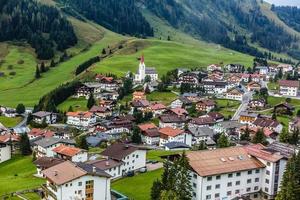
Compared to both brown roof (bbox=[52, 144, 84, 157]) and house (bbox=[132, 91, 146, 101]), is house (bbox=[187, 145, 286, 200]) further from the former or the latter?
house (bbox=[132, 91, 146, 101])

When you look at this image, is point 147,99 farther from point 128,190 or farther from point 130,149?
point 128,190

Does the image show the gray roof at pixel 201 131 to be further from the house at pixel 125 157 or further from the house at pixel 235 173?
the house at pixel 235 173

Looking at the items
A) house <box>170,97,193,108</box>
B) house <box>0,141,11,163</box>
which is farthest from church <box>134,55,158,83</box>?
house <box>0,141,11,163</box>

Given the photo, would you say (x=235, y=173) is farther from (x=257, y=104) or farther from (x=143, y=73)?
(x=143, y=73)

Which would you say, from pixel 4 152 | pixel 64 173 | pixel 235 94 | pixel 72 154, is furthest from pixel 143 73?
pixel 64 173

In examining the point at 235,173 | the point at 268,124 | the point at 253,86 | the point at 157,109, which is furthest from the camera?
the point at 253,86
